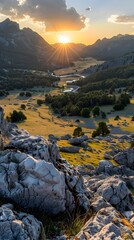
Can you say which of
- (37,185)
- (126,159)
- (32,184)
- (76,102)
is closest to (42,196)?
(37,185)

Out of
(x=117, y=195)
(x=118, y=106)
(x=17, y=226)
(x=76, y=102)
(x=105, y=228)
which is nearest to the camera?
(x=17, y=226)

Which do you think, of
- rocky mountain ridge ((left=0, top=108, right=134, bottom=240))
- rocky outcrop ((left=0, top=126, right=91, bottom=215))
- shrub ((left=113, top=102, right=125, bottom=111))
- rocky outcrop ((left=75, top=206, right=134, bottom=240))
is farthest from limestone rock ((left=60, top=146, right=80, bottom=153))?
shrub ((left=113, top=102, right=125, bottom=111))

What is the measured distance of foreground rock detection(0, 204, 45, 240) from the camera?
10656 mm

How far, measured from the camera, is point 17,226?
10.9 metres

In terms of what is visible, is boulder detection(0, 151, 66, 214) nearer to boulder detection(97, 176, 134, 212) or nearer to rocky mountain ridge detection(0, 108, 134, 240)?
rocky mountain ridge detection(0, 108, 134, 240)

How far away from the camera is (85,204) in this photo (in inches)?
635

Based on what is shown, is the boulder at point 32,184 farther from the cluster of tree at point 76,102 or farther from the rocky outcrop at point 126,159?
the cluster of tree at point 76,102

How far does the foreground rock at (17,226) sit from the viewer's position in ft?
35.0

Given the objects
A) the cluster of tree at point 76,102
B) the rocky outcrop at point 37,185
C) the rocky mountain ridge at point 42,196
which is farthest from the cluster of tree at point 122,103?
the rocky outcrop at point 37,185

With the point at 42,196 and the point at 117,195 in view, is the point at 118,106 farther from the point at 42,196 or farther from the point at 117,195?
the point at 42,196

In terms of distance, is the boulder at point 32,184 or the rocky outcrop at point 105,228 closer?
the rocky outcrop at point 105,228

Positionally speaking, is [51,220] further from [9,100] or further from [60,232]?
[9,100]

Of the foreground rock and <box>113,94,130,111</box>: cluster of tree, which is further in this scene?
<box>113,94,130,111</box>: cluster of tree

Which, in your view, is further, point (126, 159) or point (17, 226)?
point (126, 159)
